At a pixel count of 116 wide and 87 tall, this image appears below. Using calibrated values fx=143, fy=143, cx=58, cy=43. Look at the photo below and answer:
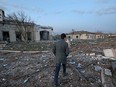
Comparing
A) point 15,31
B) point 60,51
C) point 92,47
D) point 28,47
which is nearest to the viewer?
point 60,51

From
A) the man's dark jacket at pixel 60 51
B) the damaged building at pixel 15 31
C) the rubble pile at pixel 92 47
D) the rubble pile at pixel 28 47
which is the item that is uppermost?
the damaged building at pixel 15 31

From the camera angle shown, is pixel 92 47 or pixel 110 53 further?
pixel 92 47

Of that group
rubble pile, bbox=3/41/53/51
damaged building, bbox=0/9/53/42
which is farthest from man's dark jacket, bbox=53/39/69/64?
damaged building, bbox=0/9/53/42

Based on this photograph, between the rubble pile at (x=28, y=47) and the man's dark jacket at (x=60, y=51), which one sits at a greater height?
the man's dark jacket at (x=60, y=51)

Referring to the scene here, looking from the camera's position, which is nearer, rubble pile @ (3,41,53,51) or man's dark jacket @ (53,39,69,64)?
man's dark jacket @ (53,39,69,64)

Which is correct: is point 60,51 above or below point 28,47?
above

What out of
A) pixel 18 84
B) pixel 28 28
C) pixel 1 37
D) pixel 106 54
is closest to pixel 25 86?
pixel 18 84

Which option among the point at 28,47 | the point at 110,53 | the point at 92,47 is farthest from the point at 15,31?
the point at 110,53

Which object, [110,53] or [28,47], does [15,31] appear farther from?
[110,53]

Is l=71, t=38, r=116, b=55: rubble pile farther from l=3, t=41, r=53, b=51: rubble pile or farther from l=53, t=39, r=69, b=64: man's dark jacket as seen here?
l=53, t=39, r=69, b=64: man's dark jacket

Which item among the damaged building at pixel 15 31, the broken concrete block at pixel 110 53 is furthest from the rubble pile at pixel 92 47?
the damaged building at pixel 15 31

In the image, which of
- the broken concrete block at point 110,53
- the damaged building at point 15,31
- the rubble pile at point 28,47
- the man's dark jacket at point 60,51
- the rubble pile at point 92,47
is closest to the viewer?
the man's dark jacket at point 60,51

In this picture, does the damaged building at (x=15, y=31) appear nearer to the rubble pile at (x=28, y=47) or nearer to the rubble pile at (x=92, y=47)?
the rubble pile at (x=28, y=47)

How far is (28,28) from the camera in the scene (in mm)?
27672
